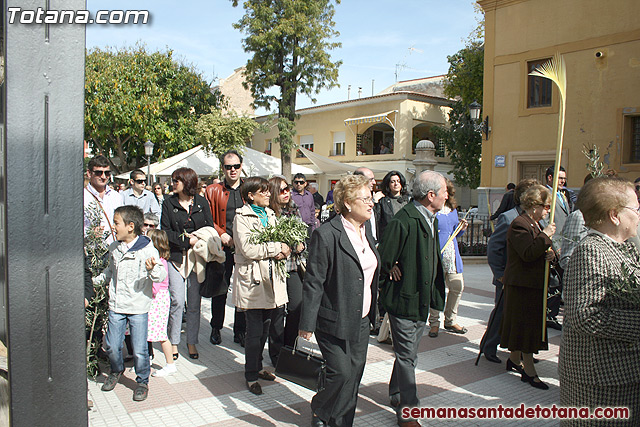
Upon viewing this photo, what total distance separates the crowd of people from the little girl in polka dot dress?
14mm

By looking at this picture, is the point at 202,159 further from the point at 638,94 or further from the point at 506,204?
the point at 638,94

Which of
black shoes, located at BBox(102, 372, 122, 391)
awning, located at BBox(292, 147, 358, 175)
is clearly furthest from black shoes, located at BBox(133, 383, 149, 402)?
awning, located at BBox(292, 147, 358, 175)

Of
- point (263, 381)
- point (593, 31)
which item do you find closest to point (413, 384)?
point (263, 381)

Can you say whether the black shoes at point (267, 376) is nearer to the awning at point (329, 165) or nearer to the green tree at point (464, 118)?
the awning at point (329, 165)

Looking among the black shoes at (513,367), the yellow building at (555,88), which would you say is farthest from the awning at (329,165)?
the black shoes at (513,367)

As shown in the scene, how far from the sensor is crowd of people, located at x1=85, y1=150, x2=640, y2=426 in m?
2.59

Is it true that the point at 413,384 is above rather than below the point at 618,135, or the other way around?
below

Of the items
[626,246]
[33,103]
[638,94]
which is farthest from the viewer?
[638,94]

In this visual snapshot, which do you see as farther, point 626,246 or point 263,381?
point 263,381

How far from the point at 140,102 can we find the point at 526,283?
25.0 meters

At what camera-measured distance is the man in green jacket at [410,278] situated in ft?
12.7

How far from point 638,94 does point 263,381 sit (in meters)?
15.3

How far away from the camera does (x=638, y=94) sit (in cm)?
1505

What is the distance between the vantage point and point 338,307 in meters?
3.47
